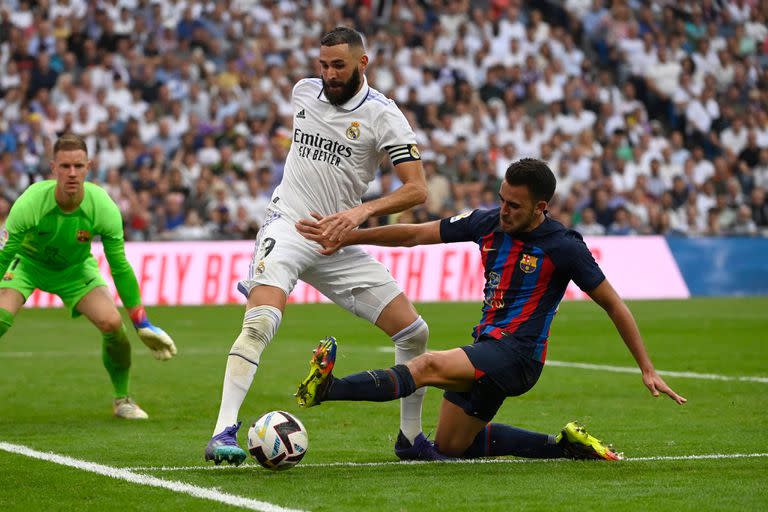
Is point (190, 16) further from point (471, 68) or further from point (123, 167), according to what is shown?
point (471, 68)

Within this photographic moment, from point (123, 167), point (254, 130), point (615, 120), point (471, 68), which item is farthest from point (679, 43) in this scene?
point (123, 167)

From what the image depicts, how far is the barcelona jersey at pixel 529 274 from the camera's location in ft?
24.9

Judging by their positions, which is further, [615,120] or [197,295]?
[615,120]

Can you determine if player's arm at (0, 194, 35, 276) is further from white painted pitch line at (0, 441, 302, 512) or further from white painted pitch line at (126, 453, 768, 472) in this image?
white painted pitch line at (126, 453, 768, 472)

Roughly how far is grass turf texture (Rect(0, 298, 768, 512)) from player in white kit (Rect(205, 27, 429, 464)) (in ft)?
2.92

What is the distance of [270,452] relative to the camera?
7.26m

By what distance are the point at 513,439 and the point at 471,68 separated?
21940 millimetres

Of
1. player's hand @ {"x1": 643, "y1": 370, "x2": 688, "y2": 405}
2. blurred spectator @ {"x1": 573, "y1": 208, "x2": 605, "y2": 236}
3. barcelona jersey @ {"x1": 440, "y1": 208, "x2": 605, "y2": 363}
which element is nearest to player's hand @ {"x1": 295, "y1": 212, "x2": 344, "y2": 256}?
barcelona jersey @ {"x1": 440, "y1": 208, "x2": 605, "y2": 363}

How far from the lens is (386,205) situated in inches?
308

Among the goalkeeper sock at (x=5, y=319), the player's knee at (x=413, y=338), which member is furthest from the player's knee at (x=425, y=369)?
the goalkeeper sock at (x=5, y=319)

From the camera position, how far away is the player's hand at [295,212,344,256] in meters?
7.69

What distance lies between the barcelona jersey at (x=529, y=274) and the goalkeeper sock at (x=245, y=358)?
1.19m

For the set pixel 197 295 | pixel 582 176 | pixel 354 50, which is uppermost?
pixel 354 50

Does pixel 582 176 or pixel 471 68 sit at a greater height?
pixel 471 68
